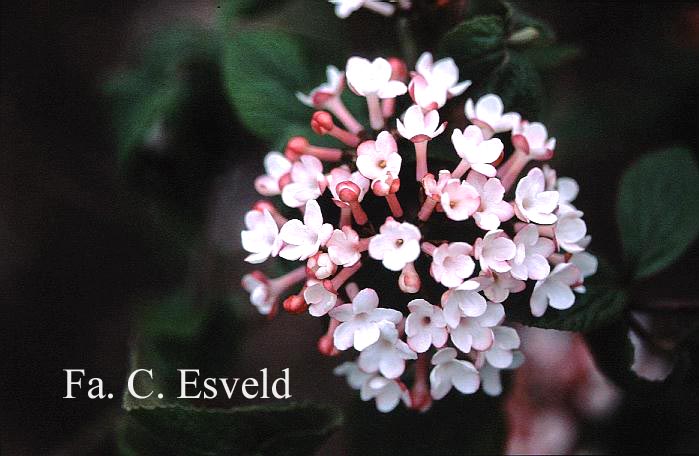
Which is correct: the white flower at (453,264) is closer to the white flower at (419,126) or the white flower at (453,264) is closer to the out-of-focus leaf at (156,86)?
the white flower at (419,126)

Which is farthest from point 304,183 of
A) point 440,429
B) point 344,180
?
point 440,429

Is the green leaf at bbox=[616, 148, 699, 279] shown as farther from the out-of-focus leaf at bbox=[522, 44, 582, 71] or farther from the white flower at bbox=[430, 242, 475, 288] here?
the white flower at bbox=[430, 242, 475, 288]

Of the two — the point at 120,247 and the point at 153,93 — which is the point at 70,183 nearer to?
the point at 120,247

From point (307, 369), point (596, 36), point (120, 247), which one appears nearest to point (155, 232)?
point (120, 247)

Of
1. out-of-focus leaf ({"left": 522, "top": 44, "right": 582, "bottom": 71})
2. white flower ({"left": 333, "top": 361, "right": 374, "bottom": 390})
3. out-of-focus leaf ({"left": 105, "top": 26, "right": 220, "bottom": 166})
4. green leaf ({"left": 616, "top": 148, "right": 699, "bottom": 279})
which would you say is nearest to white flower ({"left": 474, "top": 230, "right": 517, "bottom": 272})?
white flower ({"left": 333, "top": 361, "right": 374, "bottom": 390})

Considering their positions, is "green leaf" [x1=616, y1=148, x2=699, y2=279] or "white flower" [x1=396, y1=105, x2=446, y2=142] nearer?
"white flower" [x1=396, y1=105, x2=446, y2=142]

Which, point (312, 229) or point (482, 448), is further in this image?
point (482, 448)
